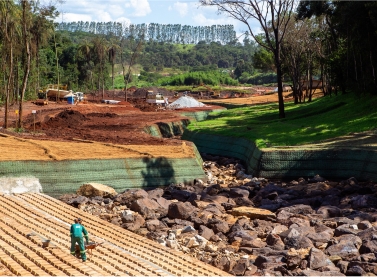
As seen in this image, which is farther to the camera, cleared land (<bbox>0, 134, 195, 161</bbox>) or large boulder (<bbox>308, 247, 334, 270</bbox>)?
cleared land (<bbox>0, 134, 195, 161</bbox>)

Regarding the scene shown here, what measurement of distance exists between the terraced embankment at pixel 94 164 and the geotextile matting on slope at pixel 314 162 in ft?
8.71

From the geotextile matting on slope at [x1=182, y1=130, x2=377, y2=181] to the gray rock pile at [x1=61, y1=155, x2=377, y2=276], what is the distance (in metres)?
0.61

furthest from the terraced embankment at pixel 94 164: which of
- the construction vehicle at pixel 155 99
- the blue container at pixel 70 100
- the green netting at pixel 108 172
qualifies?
the construction vehicle at pixel 155 99

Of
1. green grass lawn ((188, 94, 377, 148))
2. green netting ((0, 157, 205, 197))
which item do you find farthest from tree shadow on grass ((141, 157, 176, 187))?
green grass lawn ((188, 94, 377, 148))

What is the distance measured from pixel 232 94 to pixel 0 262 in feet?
256

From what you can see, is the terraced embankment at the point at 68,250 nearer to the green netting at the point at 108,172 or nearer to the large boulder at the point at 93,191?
the large boulder at the point at 93,191

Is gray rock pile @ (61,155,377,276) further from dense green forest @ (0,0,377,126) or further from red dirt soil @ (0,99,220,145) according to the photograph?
dense green forest @ (0,0,377,126)

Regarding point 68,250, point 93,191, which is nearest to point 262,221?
point 93,191

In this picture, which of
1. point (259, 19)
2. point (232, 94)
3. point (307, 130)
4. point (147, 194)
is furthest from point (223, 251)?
point (232, 94)

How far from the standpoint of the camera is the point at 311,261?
46.7 ft

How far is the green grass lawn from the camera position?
96.9 ft

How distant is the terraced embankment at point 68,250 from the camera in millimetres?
12664

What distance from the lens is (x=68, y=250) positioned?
1404 cm

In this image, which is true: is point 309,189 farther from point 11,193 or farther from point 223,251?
point 11,193
